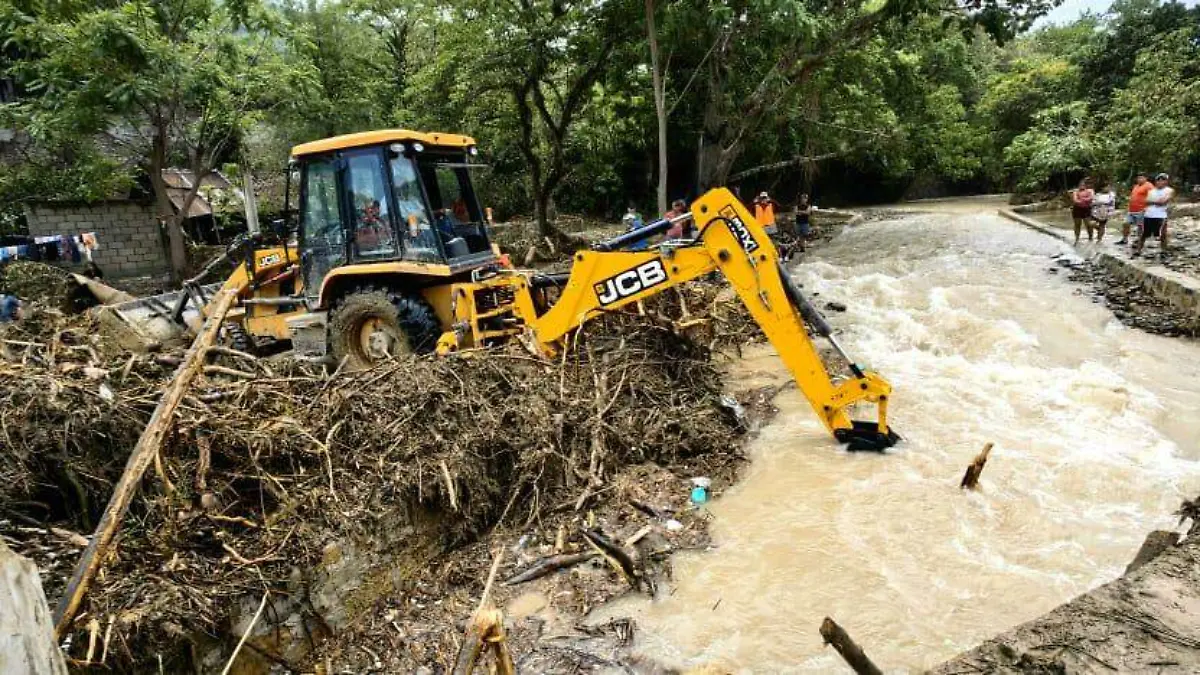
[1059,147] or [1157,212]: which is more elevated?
[1059,147]

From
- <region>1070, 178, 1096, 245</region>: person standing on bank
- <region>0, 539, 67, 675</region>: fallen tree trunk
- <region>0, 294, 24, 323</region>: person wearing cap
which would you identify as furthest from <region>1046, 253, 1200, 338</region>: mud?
<region>0, 294, 24, 323</region>: person wearing cap

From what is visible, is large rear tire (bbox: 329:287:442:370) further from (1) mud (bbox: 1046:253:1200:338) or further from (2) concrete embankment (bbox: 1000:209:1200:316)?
(2) concrete embankment (bbox: 1000:209:1200:316)

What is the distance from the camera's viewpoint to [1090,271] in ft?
39.1

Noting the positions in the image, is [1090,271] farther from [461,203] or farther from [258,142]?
[258,142]

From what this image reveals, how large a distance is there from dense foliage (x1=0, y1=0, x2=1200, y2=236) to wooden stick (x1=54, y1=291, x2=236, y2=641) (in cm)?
848

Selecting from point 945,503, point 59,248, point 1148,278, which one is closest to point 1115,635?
point 945,503

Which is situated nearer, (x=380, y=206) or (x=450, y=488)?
(x=450, y=488)

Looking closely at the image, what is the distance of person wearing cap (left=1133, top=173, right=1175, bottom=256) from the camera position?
35.7 ft

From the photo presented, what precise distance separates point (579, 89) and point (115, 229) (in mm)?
12447

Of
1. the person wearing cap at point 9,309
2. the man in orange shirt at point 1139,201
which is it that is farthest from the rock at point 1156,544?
the person wearing cap at point 9,309

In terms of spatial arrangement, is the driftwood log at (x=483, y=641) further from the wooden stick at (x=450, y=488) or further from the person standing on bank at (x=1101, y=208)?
the person standing on bank at (x=1101, y=208)

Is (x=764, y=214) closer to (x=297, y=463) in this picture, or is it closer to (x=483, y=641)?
(x=297, y=463)

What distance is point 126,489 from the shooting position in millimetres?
3613

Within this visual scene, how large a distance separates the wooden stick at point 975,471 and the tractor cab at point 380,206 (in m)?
4.55
